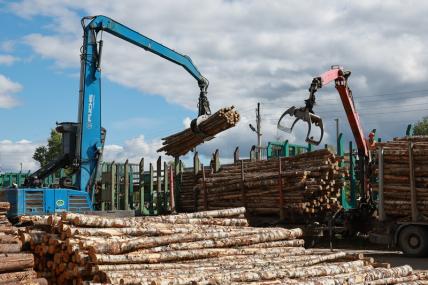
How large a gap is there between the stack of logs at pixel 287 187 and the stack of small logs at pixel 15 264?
10050 millimetres

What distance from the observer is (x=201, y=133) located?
17.7m

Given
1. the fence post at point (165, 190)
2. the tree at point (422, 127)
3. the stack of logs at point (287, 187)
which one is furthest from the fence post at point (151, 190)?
the tree at point (422, 127)

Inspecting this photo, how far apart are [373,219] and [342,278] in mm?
8490

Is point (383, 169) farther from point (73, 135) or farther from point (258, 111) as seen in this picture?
point (258, 111)

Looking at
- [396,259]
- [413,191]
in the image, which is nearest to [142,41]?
[413,191]

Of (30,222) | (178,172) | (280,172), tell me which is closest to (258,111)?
(178,172)

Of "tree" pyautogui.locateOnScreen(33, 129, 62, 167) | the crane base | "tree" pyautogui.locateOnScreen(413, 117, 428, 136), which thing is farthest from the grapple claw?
"tree" pyautogui.locateOnScreen(413, 117, 428, 136)

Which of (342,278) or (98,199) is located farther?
(98,199)

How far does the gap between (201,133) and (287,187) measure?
9.96ft

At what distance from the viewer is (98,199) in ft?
70.3

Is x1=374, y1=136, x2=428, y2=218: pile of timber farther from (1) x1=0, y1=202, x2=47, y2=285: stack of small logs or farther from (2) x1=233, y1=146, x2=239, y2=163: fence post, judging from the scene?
(1) x1=0, y1=202, x2=47, y2=285: stack of small logs

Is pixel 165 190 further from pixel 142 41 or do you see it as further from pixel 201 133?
pixel 142 41

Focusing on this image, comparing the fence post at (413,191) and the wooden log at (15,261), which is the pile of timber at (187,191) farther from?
the wooden log at (15,261)

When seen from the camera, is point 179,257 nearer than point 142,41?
Yes
